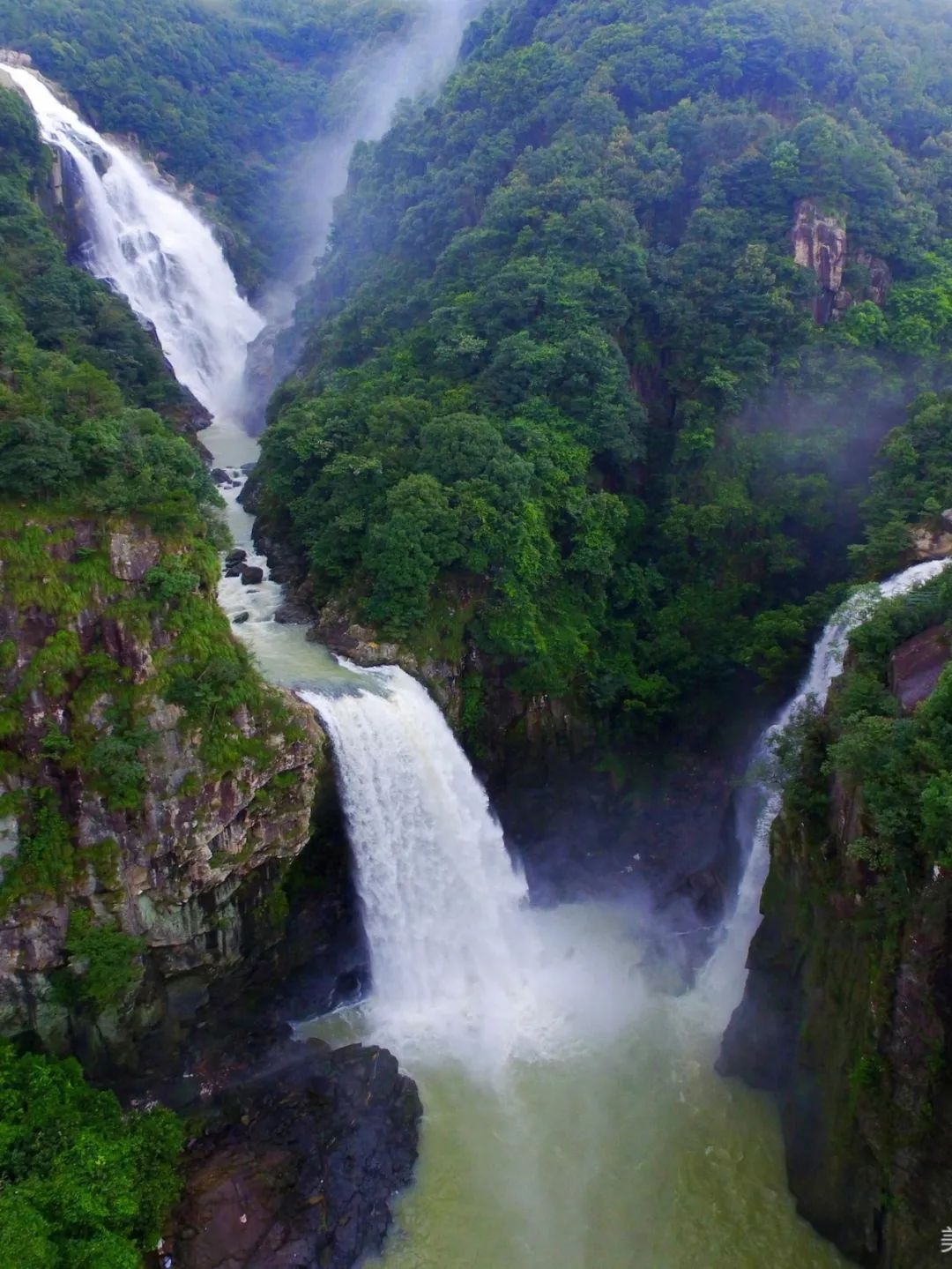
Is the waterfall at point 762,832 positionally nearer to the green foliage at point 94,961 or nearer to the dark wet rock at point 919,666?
the dark wet rock at point 919,666

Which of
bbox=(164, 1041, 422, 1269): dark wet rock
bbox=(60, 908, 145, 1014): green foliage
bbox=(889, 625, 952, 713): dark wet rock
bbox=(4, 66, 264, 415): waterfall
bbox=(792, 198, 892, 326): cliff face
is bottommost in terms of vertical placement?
bbox=(164, 1041, 422, 1269): dark wet rock

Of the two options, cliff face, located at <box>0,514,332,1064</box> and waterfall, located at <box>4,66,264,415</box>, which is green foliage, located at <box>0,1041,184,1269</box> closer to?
cliff face, located at <box>0,514,332,1064</box>

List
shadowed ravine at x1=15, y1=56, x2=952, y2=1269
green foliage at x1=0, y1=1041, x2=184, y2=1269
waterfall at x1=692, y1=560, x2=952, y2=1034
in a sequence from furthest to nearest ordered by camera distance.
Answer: waterfall at x1=692, y1=560, x2=952, y2=1034 < shadowed ravine at x1=15, y1=56, x2=952, y2=1269 < green foliage at x1=0, y1=1041, x2=184, y2=1269

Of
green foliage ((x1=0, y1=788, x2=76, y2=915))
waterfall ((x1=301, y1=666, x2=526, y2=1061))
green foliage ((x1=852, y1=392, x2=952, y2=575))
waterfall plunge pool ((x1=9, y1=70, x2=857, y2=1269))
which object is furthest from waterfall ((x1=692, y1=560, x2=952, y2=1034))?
green foliage ((x1=0, y1=788, x2=76, y2=915))

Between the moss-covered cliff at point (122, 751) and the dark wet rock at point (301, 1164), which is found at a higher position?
the moss-covered cliff at point (122, 751)

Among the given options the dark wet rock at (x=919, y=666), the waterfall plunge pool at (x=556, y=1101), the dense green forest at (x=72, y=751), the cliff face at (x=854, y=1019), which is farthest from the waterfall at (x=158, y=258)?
the cliff face at (x=854, y=1019)

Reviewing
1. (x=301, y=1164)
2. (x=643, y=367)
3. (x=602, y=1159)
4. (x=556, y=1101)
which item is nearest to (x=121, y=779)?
(x=301, y=1164)
